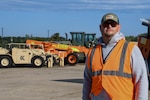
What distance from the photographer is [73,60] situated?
31125 millimetres

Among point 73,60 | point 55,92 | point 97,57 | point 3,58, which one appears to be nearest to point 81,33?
point 73,60

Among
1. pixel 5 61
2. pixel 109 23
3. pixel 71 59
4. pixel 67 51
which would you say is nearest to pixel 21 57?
pixel 5 61

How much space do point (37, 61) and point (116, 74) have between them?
81.3ft

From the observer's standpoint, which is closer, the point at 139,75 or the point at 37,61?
the point at 139,75

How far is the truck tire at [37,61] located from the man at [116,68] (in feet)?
80.5

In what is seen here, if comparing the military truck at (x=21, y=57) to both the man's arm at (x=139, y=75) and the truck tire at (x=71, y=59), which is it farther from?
the man's arm at (x=139, y=75)

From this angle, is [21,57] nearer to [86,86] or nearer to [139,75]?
[86,86]

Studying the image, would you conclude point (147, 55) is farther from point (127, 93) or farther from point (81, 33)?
point (81, 33)

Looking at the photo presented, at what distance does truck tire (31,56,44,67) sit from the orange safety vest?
967 inches

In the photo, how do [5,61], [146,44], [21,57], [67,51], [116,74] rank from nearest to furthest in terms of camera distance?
1. [116,74]
2. [146,44]
3. [5,61]
4. [21,57]
5. [67,51]

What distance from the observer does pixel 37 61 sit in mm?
28672

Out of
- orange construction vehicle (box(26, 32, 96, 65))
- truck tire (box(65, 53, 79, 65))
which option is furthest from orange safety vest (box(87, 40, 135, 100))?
truck tire (box(65, 53, 79, 65))

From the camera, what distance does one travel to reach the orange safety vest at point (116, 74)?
403cm

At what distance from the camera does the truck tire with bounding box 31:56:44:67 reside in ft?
94.0
